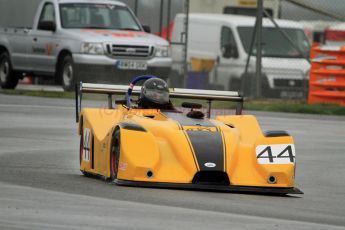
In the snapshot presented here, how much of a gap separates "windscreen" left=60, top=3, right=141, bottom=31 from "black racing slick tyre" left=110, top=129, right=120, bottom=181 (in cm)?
1485

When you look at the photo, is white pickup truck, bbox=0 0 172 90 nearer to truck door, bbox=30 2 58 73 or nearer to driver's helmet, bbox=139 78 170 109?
truck door, bbox=30 2 58 73

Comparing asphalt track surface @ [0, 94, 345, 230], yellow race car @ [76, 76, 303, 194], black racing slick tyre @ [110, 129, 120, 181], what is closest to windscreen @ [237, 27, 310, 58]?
asphalt track surface @ [0, 94, 345, 230]

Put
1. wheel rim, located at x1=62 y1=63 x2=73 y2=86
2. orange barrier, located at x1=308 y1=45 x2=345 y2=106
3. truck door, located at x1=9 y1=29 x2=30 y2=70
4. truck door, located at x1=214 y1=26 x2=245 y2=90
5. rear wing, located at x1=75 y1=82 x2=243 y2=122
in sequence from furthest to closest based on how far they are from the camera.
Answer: truck door, located at x1=214 y1=26 x2=245 y2=90
truck door, located at x1=9 y1=29 x2=30 y2=70
wheel rim, located at x1=62 y1=63 x2=73 y2=86
orange barrier, located at x1=308 y1=45 x2=345 y2=106
rear wing, located at x1=75 y1=82 x2=243 y2=122

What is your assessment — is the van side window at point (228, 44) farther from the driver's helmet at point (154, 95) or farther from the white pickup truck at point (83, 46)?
the driver's helmet at point (154, 95)

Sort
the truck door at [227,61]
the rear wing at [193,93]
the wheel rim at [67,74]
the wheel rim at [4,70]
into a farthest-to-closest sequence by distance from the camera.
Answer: the wheel rim at [4,70], the truck door at [227,61], the wheel rim at [67,74], the rear wing at [193,93]

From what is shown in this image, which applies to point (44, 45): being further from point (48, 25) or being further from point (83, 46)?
point (83, 46)

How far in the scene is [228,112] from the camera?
75.7 ft

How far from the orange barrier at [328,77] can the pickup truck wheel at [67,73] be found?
183 inches

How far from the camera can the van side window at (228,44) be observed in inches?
1141

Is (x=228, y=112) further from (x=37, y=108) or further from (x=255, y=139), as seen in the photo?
(x=255, y=139)

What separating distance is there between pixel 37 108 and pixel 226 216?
13191mm

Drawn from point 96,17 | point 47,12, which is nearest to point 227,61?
point 96,17

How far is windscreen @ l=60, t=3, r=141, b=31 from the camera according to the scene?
27.3m

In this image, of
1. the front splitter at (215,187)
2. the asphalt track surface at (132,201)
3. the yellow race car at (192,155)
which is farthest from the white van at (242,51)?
the front splitter at (215,187)
